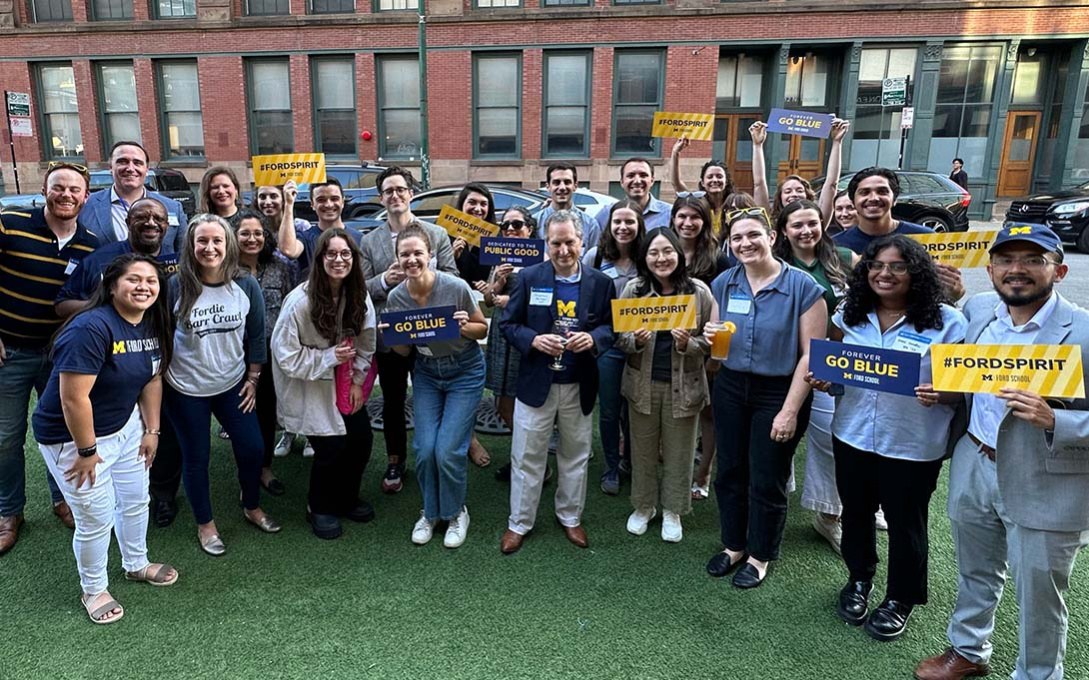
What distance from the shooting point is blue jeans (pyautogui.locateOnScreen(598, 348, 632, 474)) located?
175 inches

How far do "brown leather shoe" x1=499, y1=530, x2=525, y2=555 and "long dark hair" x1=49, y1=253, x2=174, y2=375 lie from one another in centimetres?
210

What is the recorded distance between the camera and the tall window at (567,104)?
1892 cm

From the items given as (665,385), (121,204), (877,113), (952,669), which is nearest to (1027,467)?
(952,669)

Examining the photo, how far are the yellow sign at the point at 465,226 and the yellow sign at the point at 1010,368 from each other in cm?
328

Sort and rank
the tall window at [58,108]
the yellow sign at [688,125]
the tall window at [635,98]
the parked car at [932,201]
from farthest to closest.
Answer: the tall window at [58,108] → the tall window at [635,98] → the parked car at [932,201] → the yellow sign at [688,125]

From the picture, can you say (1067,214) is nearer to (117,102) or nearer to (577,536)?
(577,536)

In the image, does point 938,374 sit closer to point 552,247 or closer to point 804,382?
point 804,382

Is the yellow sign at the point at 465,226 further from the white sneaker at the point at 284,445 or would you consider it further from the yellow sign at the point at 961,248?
the yellow sign at the point at 961,248

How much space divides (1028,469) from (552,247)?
2406 mm

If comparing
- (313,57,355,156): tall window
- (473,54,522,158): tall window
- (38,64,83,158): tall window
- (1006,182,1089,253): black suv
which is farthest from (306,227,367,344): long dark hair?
(38,64,83,158): tall window

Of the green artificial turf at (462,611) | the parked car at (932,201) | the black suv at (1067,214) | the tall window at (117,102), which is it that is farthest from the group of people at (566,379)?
the tall window at (117,102)

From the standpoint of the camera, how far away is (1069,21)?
18172mm

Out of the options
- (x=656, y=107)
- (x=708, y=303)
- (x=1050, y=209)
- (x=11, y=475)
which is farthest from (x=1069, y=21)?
(x=11, y=475)

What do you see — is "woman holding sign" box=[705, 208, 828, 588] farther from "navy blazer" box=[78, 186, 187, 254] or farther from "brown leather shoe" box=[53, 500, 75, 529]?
"brown leather shoe" box=[53, 500, 75, 529]
